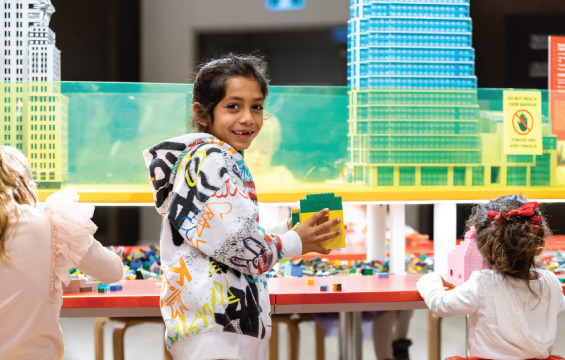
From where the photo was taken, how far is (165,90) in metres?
2.42

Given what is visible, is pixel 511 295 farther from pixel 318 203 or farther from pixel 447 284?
pixel 318 203

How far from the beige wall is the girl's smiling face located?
2.59 meters

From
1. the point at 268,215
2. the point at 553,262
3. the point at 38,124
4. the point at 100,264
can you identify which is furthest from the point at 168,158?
the point at 553,262

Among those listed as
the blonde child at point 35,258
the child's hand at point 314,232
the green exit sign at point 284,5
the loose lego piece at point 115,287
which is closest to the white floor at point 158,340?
the loose lego piece at point 115,287

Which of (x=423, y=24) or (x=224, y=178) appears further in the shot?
(x=423, y=24)

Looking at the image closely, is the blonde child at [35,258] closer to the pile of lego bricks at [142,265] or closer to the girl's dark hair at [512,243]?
the pile of lego bricks at [142,265]

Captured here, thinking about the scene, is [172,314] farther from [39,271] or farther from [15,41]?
[15,41]

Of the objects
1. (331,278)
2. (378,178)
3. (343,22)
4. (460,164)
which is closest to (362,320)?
(331,278)

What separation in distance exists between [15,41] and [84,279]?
37.0 inches

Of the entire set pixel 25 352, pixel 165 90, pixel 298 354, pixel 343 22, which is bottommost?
pixel 298 354

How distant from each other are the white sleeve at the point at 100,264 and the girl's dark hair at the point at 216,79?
37 centimetres

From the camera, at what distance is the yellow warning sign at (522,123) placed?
2.51m

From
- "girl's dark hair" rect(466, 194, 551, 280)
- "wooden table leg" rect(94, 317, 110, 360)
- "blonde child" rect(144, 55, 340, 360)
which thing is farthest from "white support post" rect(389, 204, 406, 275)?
"blonde child" rect(144, 55, 340, 360)

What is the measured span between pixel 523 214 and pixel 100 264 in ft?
3.67
